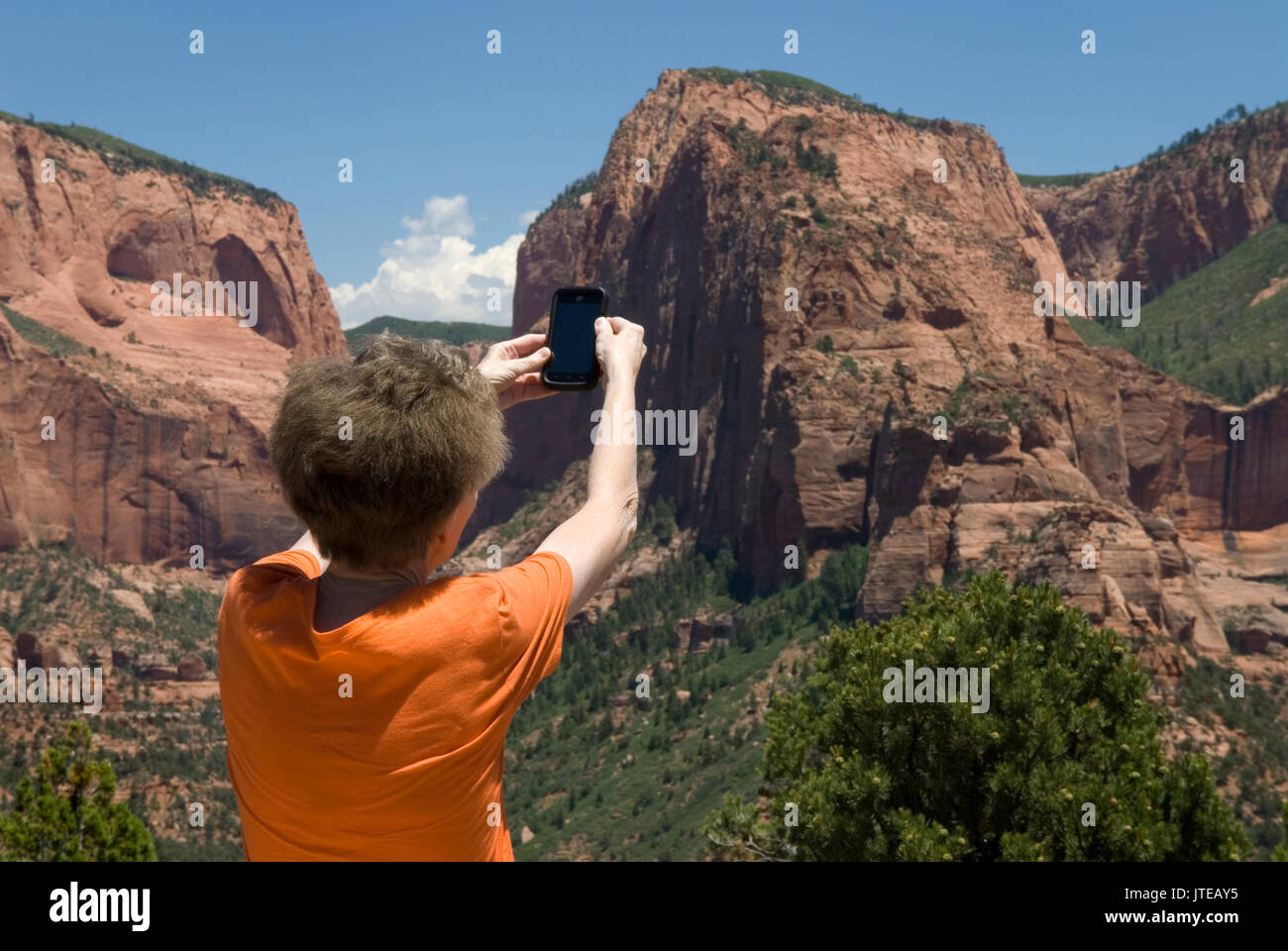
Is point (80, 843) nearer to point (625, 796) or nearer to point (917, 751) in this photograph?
point (917, 751)

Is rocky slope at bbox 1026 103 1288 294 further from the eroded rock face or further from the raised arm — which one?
the raised arm

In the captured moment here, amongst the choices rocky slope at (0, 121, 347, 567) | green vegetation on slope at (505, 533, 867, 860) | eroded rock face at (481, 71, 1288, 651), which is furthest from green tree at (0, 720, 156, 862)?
rocky slope at (0, 121, 347, 567)

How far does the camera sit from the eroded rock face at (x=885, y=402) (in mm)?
61375

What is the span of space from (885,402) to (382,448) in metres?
72.5

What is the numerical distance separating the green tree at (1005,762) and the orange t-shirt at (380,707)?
43.1 feet

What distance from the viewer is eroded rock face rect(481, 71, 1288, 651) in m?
61.4

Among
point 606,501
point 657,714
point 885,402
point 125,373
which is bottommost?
point 657,714

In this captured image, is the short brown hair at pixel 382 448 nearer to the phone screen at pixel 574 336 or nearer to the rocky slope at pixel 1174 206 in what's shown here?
the phone screen at pixel 574 336

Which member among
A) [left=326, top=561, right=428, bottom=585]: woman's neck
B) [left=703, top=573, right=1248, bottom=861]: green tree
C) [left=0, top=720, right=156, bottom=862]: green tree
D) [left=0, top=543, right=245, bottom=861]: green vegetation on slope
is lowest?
[left=0, top=543, right=245, bottom=861]: green vegetation on slope

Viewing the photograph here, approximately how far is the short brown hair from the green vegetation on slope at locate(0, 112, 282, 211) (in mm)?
159192

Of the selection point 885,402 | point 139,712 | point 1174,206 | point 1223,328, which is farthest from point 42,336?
point 1174,206

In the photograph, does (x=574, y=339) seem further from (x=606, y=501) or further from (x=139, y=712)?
(x=139, y=712)

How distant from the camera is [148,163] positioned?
15812 cm
